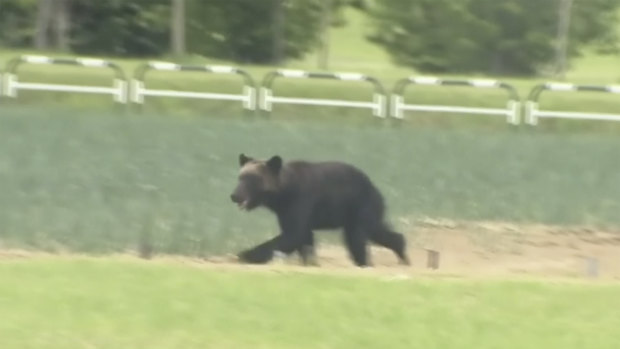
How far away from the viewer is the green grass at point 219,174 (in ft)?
43.6

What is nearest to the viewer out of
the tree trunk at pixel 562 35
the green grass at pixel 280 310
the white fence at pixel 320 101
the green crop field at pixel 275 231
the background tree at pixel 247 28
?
the green grass at pixel 280 310

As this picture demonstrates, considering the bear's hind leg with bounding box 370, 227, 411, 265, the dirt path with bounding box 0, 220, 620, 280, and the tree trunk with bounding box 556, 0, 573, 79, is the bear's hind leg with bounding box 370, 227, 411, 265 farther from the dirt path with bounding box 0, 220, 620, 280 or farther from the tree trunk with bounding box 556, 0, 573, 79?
the tree trunk with bounding box 556, 0, 573, 79

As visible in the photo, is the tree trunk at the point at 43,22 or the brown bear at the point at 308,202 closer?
the brown bear at the point at 308,202

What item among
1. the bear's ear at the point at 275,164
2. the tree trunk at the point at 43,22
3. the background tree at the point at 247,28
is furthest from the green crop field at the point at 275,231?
the background tree at the point at 247,28

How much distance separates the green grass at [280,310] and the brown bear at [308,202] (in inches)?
86.1

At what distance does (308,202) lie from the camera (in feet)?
39.6

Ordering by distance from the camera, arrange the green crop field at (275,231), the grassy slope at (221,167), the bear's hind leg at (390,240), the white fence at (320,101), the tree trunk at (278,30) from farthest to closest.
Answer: the tree trunk at (278,30) < the white fence at (320,101) < the grassy slope at (221,167) < the bear's hind leg at (390,240) < the green crop field at (275,231)

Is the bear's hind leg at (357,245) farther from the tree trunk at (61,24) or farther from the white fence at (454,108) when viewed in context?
the tree trunk at (61,24)

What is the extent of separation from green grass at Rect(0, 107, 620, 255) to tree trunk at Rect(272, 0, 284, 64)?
2083cm

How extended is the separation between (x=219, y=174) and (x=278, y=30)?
30358mm

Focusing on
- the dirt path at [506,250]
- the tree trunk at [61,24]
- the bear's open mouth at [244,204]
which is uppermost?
the tree trunk at [61,24]

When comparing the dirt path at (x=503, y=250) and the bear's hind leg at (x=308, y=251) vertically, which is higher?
the bear's hind leg at (x=308, y=251)

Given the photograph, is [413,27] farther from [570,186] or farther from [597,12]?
[570,186]

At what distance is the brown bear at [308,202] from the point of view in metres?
12.0
